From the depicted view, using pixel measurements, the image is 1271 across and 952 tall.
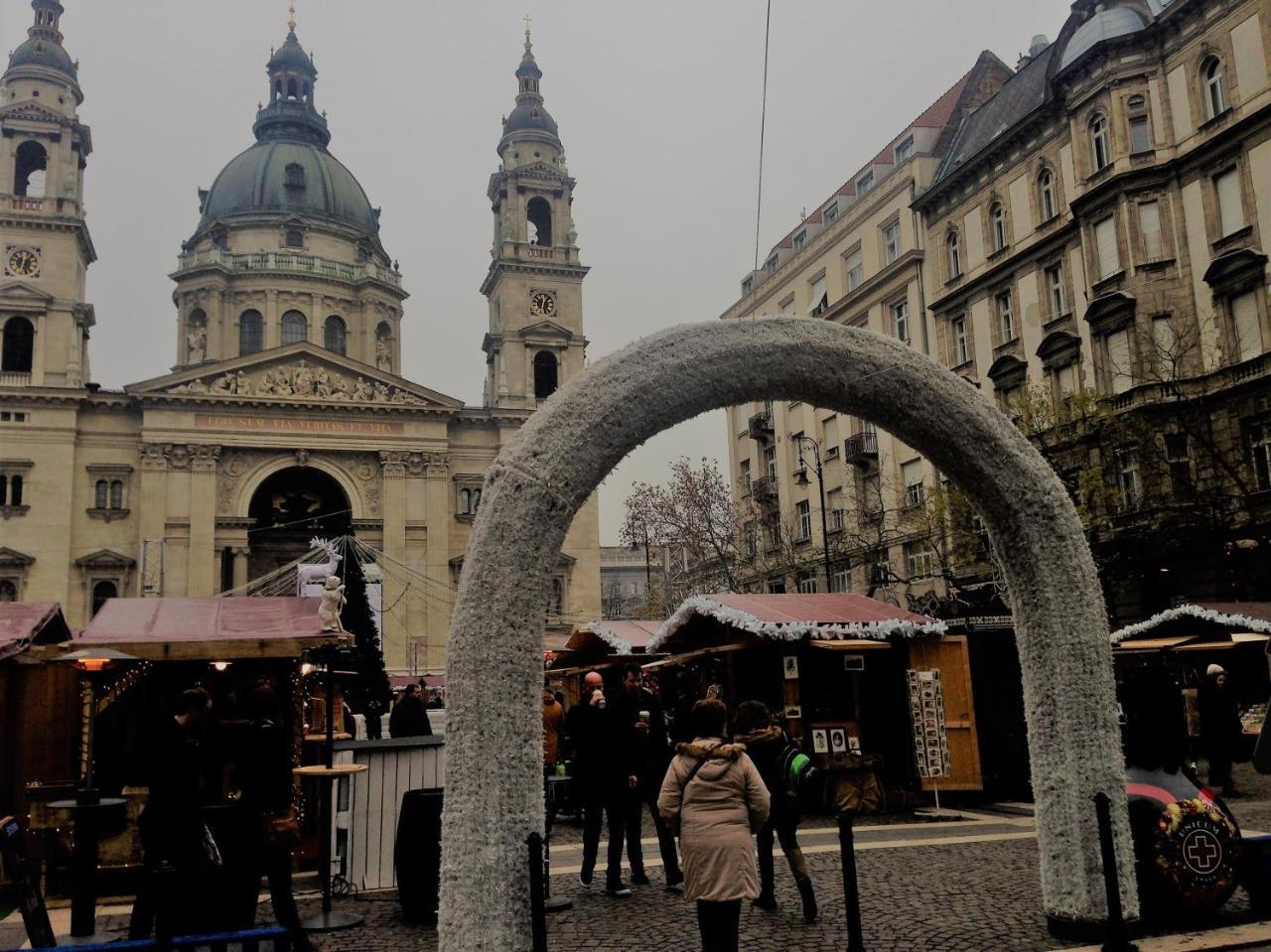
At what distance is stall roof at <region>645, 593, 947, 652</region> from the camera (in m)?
16.1

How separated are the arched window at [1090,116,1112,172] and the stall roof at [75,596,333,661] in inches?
1037

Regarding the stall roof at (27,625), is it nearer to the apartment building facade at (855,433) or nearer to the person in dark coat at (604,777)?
the person in dark coat at (604,777)

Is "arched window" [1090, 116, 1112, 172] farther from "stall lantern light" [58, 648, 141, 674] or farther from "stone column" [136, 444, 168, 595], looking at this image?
"stone column" [136, 444, 168, 595]

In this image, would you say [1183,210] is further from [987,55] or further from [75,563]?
[75,563]

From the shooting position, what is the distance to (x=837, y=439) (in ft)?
146

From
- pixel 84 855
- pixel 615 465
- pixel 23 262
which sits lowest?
pixel 84 855

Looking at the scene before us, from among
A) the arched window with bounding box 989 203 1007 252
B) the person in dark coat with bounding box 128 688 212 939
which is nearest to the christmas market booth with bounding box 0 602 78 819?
the person in dark coat with bounding box 128 688 212 939

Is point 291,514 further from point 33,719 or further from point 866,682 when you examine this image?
point 33,719

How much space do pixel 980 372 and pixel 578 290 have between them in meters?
31.5

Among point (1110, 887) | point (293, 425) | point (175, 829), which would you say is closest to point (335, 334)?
point (293, 425)

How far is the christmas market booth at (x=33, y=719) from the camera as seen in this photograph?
12867 millimetres

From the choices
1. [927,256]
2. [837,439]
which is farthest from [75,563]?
[927,256]

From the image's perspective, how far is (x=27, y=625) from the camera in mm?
12977

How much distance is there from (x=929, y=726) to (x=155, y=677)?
35.0 ft
